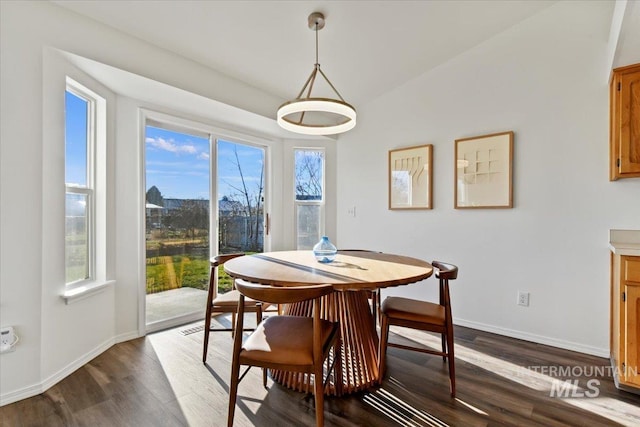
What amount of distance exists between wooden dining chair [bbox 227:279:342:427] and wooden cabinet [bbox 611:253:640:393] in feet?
6.31

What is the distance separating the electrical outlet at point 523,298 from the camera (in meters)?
2.83

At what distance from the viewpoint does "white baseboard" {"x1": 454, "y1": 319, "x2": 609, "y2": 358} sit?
8.26 feet

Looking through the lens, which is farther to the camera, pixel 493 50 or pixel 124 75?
pixel 493 50

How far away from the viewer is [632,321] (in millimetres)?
1963

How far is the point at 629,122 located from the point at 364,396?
270cm

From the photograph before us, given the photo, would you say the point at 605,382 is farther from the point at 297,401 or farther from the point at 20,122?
the point at 20,122

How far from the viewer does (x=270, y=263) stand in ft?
7.08

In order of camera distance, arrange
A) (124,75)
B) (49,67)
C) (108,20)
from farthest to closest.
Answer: (124,75), (108,20), (49,67)

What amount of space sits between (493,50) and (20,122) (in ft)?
12.6

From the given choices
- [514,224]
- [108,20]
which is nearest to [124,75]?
[108,20]

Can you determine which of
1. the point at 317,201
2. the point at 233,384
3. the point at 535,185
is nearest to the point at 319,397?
the point at 233,384

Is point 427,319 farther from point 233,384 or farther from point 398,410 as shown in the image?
point 233,384

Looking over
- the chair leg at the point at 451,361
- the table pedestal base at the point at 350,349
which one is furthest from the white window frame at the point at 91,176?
the chair leg at the point at 451,361

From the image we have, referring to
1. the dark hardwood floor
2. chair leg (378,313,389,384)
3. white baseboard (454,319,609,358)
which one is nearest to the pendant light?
chair leg (378,313,389,384)
